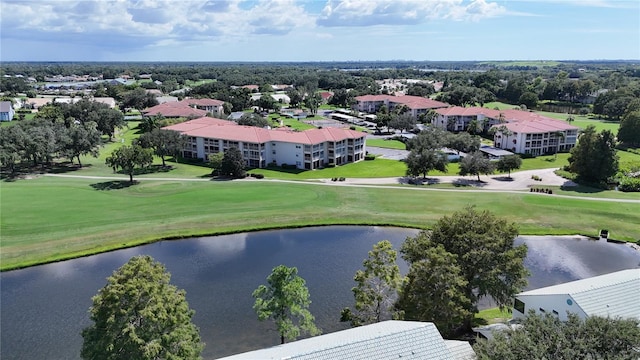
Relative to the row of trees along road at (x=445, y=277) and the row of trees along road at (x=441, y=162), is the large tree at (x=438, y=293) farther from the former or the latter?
the row of trees along road at (x=441, y=162)

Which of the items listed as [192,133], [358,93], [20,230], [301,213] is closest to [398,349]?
[301,213]

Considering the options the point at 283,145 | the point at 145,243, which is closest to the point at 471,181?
the point at 283,145

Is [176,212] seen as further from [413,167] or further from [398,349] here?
[398,349]

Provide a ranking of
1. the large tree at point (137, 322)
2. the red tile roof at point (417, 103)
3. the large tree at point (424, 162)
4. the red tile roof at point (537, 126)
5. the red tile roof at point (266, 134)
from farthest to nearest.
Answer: the red tile roof at point (417, 103) → the red tile roof at point (537, 126) → the red tile roof at point (266, 134) → the large tree at point (424, 162) → the large tree at point (137, 322)

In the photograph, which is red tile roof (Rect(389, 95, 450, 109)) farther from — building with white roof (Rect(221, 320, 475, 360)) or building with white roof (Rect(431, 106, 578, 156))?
building with white roof (Rect(221, 320, 475, 360))

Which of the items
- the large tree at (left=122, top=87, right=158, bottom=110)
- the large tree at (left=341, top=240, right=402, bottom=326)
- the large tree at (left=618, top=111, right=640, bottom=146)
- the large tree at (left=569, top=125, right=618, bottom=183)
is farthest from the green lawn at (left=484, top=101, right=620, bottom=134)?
the large tree at (left=122, top=87, right=158, bottom=110)

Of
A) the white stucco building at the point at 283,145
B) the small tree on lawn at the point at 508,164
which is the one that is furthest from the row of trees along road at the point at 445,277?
the white stucco building at the point at 283,145

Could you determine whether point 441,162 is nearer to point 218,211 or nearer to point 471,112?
point 218,211

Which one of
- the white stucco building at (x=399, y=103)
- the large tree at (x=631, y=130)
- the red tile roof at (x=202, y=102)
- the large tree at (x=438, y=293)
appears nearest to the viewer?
the large tree at (x=438, y=293)
